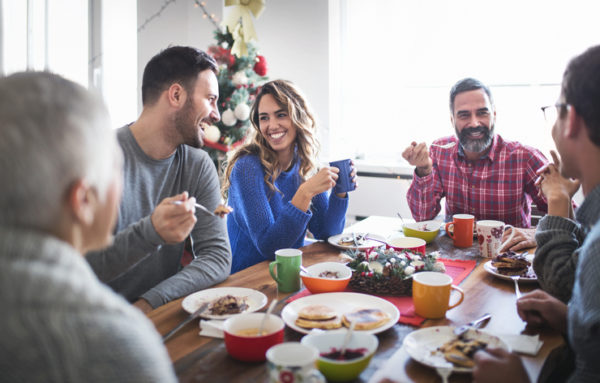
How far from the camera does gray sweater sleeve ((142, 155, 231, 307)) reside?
1383 mm

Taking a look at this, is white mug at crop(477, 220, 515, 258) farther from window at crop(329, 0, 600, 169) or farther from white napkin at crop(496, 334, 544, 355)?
window at crop(329, 0, 600, 169)

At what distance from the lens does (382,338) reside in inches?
44.0

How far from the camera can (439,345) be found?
3.46 feet

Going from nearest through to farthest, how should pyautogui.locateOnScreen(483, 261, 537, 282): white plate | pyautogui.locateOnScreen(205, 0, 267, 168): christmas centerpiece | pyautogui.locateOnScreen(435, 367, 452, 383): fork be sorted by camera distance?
pyautogui.locateOnScreen(435, 367, 452, 383): fork, pyautogui.locateOnScreen(483, 261, 537, 282): white plate, pyautogui.locateOnScreen(205, 0, 267, 168): christmas centerpiece

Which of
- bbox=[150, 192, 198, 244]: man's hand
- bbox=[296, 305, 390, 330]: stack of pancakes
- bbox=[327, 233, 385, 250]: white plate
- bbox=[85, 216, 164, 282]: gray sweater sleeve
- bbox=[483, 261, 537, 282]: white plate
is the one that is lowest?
bbox=[296, 305, 390, 330]: stack of pancakes

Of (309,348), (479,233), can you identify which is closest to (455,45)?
(479,233)

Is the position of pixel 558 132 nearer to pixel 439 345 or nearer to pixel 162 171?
pixel 439 345

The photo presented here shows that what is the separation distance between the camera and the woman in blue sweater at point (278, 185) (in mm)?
1941

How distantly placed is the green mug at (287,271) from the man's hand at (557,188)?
0.83 meters

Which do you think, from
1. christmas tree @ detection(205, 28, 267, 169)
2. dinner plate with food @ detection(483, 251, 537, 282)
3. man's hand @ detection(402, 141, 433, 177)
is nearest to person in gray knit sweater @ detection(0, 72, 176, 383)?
dinner plate with food @ detection(483, 251, 537, 282)

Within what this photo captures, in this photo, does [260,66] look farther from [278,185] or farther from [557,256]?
[557,256]

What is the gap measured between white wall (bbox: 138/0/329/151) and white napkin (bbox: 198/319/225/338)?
329cm

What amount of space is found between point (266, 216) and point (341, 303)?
75 centimetres

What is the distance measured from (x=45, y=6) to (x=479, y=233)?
305 cm
